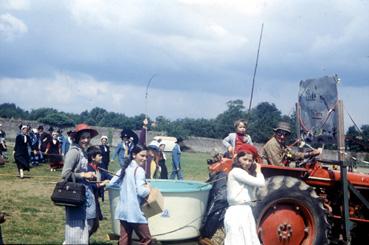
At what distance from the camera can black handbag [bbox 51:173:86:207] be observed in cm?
576

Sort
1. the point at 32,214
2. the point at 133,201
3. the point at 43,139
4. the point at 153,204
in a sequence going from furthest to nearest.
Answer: the point at 43,139, the point at 32,214, the point at 153,204, the point at 133,201

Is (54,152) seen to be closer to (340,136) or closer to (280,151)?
(280,151)

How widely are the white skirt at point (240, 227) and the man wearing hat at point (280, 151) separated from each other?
1.55 metres

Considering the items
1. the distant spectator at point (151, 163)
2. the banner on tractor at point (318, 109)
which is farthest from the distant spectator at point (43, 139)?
the banner on tractor at point (318, 109)

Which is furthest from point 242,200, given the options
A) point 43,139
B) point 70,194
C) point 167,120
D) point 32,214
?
point 167,120

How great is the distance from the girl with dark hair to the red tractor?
1.44 metres

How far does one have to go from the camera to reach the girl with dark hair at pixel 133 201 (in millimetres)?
6062

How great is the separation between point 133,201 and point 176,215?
0.93 meters

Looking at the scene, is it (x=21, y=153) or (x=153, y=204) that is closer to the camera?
(x=153, y=204)

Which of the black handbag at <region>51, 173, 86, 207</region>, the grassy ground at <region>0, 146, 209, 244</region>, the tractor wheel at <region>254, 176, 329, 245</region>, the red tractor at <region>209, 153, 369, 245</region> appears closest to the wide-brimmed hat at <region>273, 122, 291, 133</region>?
the red tractor at <region>209, 153, 369, 245</region>

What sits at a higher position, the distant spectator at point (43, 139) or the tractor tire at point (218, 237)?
the distant spectator at point (43, 139)

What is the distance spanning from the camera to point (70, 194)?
5.79m

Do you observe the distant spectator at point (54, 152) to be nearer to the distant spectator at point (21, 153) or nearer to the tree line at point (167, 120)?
the distant spectator at point (21, 153)

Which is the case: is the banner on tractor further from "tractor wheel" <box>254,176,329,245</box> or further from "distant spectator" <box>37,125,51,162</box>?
"distant spectator" <box>37,125,51,162</box>
